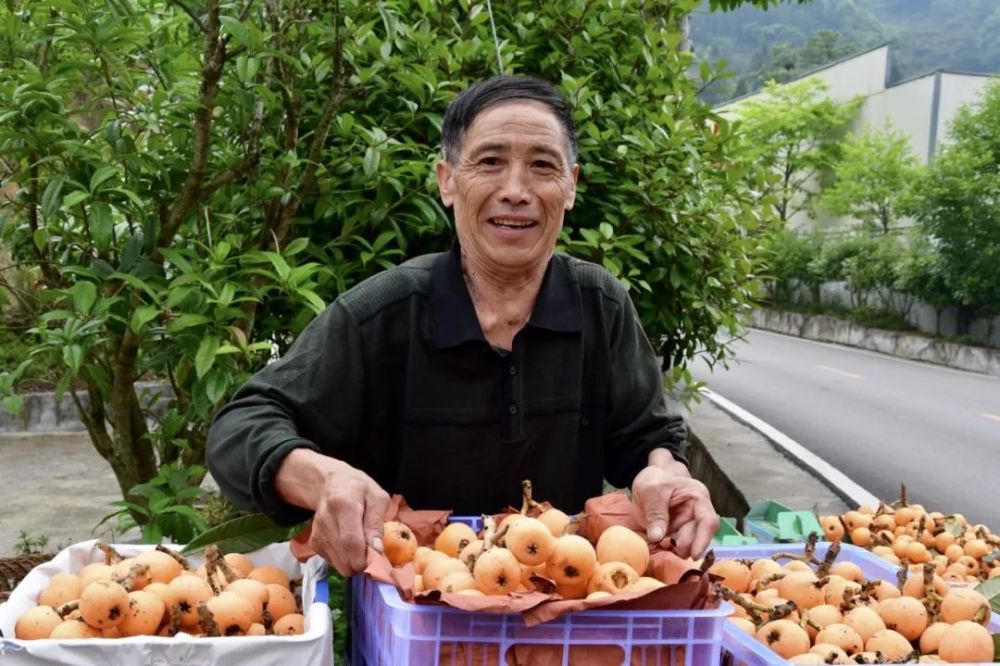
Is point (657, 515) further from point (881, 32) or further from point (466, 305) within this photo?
point (881, 32)

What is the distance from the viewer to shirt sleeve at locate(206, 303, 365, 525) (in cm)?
206

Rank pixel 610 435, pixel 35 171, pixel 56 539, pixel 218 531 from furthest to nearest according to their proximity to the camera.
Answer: pixel 56 539
pixel 35 171
pixel 610 435
pixel 218 531

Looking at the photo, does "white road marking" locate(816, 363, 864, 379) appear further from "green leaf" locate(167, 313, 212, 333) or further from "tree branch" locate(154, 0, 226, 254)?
"green leaf" locate(167, 313, 212, 333)

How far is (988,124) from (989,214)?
192cm

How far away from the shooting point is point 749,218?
15.9 feet

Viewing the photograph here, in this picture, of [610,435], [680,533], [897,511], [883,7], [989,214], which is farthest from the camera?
[883,7]

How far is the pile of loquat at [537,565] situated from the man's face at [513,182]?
0.80 meters

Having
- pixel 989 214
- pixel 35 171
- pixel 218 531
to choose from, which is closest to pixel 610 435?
pixel 218 531

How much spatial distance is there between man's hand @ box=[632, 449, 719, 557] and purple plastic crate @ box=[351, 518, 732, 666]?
1.19 feet

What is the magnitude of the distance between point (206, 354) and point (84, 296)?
41 cm

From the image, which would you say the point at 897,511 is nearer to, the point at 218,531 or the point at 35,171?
the point at 218,531

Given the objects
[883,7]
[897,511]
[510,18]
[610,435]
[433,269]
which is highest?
[883,7]

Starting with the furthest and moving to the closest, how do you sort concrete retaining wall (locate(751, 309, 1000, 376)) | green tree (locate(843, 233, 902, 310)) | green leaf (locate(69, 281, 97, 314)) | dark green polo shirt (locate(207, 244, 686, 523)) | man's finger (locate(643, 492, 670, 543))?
green tree (locate(843, 233, 902, 310)) < concrete retaining wall (locate(751, 309, 1000, 376)) < green leaf (locate(69, 281, 97, 314)) < dark green polo shirt (locate(207, 244, 686, 523)) < man's finger (locate(643, 492, 670, 543))

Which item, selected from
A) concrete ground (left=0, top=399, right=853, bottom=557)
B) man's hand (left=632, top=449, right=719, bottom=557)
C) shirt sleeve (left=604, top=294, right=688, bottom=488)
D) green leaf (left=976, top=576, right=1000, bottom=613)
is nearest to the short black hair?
shirt sleeve (left=604, top=294, right=688, bottom=488)
